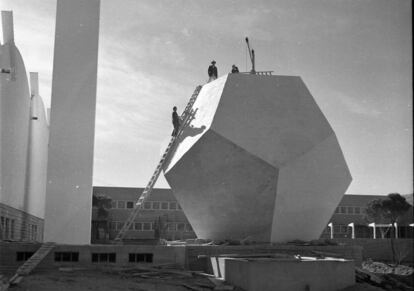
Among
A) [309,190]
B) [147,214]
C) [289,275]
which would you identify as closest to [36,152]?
[147,214]

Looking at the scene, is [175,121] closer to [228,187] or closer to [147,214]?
[228,187]

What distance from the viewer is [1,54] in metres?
32.1

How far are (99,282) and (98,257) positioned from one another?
507 centimetres

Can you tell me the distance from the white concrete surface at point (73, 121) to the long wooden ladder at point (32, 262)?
12.1 feet

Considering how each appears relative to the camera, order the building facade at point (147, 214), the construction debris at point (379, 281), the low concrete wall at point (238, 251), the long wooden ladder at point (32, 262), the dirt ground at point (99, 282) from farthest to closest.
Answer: the building facade at point (147, 214)
the low concrete wall at point (238, 251)
the construction debris at point (379, 281)
the long wooden ladder at point (32, 262)
the dirt ground at point (99, 282)

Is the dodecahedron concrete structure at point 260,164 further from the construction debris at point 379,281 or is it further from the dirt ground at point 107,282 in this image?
the dirt ground at point 107,282

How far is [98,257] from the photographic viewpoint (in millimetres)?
22906

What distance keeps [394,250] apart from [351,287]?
25.8m

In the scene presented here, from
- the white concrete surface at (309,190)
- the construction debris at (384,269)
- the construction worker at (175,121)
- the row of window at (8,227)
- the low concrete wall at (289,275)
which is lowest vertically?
the construction debris at (384,269)

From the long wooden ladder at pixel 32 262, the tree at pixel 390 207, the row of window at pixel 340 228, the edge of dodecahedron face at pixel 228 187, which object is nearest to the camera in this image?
the long wooden ladder at pixel 32 262

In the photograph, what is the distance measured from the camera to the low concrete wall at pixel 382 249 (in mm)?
42812

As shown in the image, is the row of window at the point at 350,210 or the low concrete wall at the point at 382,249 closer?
the low concrete wall at the point at 382,249

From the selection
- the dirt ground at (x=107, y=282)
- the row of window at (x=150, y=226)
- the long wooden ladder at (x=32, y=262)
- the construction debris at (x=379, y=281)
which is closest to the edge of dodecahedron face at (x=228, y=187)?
the construction debris at (x=379, y=281)

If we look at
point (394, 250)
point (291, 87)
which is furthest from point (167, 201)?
point (291, 87)
